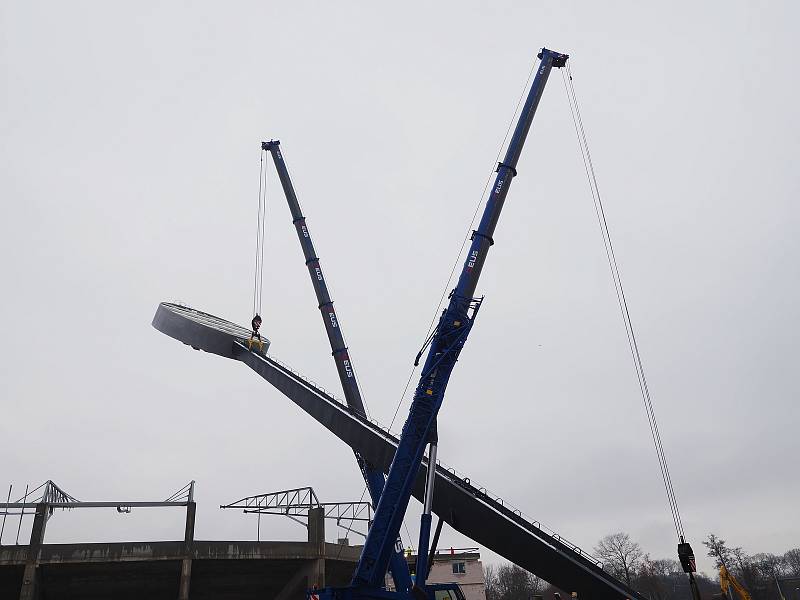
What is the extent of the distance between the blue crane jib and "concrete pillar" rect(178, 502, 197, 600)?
18.8 meters

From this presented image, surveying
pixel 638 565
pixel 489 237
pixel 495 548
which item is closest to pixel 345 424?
pixel 495 548

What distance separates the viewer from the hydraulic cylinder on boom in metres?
24.1

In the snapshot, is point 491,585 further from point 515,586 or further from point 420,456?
point 420,456

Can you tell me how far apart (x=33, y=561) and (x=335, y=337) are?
1981cm

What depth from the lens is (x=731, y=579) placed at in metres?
25.0

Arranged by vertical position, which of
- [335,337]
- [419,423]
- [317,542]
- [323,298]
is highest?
[323,298]

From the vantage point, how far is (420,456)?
19.7 meters

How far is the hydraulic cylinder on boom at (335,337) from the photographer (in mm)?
24078

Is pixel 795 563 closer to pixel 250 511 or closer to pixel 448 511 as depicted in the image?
pixel 250 511

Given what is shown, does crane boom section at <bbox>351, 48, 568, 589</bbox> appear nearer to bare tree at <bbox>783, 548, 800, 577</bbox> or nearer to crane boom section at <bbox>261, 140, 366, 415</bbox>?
crane boom section at <bbox>261, 140, 366, 415</bbox>

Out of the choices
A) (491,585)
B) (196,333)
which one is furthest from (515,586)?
(196,333)

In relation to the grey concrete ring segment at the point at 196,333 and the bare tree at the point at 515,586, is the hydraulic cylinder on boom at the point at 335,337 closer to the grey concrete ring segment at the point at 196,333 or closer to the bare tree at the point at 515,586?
the grey concrete ring segment at the point at 196,333

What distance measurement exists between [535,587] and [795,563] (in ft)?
263

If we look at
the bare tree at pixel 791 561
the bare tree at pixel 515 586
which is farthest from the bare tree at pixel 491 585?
the bare tree at pixel 791 561
